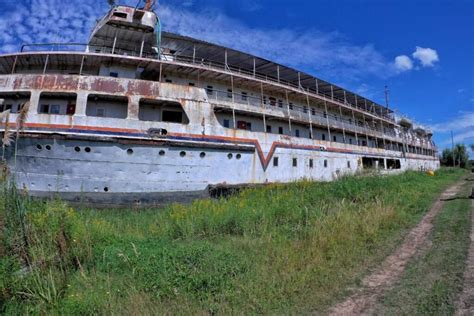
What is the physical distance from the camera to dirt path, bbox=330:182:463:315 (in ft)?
10.7

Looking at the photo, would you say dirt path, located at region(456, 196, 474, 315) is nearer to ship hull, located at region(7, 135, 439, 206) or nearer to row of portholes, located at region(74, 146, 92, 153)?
ship hull, located at region(7, 135, 439, 206)

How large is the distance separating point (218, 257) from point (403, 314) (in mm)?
2540

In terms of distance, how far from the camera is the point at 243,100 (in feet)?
64.0

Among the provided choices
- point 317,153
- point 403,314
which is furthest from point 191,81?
point 403,314

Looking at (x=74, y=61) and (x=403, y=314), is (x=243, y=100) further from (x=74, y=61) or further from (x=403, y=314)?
(x=403, y=314)

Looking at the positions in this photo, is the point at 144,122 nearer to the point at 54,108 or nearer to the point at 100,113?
the point at 100,113

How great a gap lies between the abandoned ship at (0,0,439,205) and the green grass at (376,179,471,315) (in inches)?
342

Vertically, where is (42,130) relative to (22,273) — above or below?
above

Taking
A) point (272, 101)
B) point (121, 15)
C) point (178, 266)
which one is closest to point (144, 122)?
point (121, 15)

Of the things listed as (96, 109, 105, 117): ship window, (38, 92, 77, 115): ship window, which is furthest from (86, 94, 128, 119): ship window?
(38, 92, 77, 115): ship window

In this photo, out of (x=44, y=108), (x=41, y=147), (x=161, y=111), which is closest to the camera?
(x=41, y=147)

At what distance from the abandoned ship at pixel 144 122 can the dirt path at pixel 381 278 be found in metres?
8.22

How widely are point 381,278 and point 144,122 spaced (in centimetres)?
1208

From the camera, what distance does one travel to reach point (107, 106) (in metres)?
14.4
